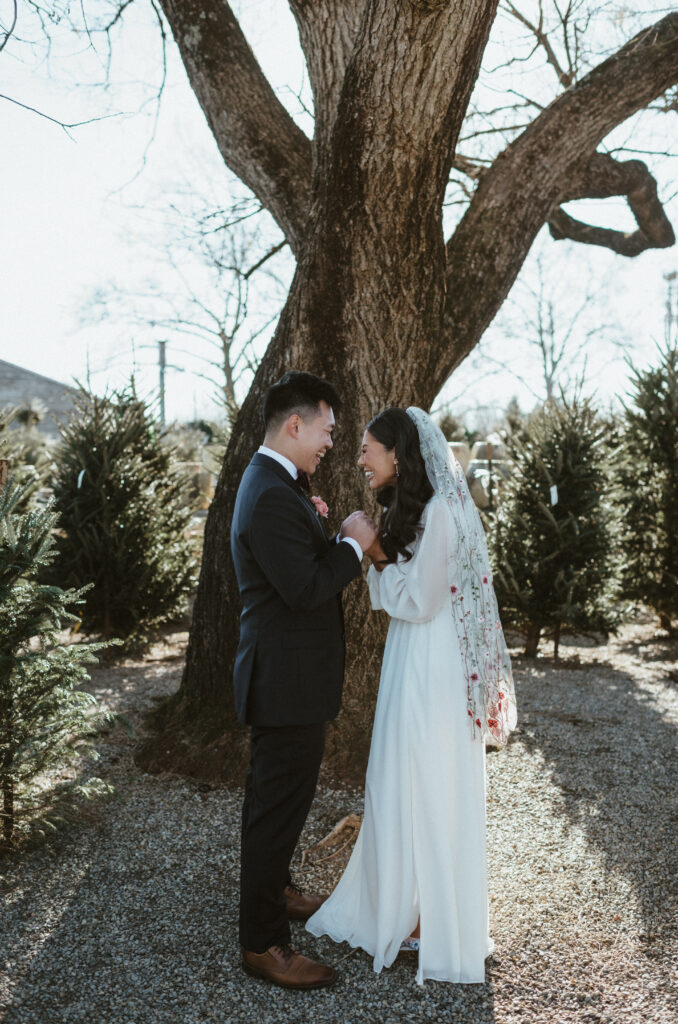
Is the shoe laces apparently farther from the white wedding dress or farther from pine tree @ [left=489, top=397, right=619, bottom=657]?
pine tree @ [left=489, top=397, right=619, bottom=657]

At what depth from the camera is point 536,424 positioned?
888 centimetres

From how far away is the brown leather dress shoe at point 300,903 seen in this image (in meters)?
3.46

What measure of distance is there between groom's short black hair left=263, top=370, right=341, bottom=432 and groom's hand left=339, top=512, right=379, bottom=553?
42 centimetres

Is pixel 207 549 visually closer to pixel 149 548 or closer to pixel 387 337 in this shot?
pixel 387 337

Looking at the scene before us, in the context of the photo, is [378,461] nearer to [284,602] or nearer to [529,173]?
[284,602]

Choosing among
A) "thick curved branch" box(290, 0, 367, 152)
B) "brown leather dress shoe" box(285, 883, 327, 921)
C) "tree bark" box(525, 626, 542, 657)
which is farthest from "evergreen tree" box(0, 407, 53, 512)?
"tree bark" box(525, 626, 542, 657)

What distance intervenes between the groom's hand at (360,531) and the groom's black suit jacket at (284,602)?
86 mm

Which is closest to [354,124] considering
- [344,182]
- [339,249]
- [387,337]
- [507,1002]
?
[344,182]

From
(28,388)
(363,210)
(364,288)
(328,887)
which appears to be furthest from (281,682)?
(28,388)

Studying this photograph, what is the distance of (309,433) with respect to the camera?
10.00 ft

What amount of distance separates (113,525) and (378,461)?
220 inches

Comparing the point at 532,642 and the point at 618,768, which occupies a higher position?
the point at 532,642

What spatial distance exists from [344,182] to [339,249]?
14.4 inches

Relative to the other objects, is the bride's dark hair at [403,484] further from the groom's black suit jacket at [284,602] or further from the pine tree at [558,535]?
the pine tree at [558,535]
